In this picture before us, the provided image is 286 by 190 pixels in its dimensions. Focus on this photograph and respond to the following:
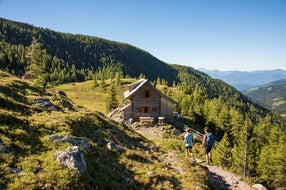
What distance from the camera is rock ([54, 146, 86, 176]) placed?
1077 centimetres

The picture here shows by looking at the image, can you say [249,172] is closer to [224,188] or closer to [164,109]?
[164,109]

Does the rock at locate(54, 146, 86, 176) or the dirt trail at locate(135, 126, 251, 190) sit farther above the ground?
the rock at locate(54, 146, 86, 176)

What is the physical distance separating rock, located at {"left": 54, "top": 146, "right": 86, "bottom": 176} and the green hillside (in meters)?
0.21

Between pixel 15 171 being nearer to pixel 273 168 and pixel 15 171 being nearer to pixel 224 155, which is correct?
pixel 224 155

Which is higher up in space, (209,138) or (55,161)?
(55,161)

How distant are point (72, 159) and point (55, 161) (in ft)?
2.60

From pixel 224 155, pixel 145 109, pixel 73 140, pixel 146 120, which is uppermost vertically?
pixel 73 140

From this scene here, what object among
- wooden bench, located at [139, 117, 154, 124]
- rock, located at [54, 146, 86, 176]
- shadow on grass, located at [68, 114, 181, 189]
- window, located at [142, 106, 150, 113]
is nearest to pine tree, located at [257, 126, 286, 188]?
wooden bench, located at [139, 117, 154, 124]

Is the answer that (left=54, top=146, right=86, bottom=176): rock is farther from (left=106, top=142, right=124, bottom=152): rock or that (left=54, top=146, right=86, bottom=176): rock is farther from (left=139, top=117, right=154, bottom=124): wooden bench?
(left=139, top=117, right=154, bottom=124): wooden bench

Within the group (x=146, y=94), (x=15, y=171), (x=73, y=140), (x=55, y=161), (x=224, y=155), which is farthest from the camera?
(x=146, y=94)

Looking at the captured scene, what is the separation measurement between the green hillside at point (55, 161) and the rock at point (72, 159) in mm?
208

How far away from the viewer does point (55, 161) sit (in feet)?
35.4

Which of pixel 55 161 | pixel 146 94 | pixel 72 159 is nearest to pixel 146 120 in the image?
pixel 146 94

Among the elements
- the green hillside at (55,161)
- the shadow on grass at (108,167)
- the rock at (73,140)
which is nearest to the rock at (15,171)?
the green hillside at (55,161)
